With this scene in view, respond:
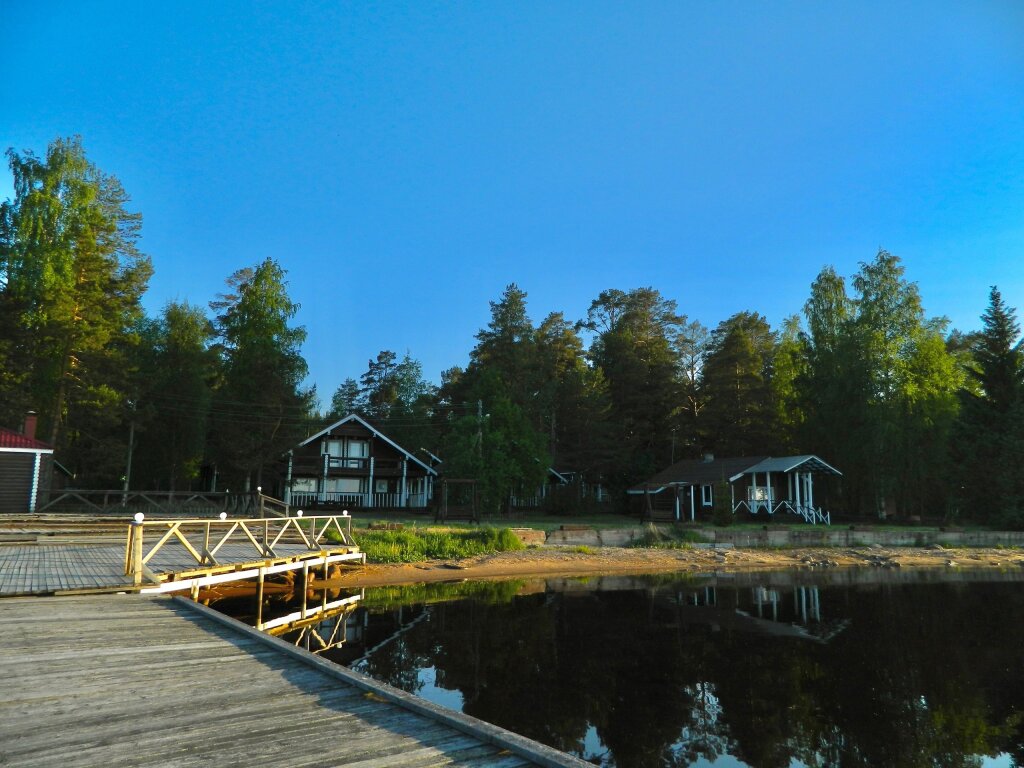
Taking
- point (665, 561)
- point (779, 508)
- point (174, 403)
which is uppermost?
point (174, 403)

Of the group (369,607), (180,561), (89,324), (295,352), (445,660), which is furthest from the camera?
(295,352)

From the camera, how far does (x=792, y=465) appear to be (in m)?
36.7

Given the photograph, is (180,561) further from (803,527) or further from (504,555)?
(803,527)

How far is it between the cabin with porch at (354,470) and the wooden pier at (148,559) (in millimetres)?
18621

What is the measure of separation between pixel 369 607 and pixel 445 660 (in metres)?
5.18

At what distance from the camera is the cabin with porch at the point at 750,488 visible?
123 feet

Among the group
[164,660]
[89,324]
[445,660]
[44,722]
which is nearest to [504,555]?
[445,660]

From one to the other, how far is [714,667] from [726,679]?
85 cm

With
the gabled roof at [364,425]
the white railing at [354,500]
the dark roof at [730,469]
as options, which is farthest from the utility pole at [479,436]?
the dark roof at [730,469]

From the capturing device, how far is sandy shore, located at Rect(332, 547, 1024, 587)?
2223 cm

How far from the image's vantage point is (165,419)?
40875 mm

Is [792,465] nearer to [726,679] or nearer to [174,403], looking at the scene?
[726,679]

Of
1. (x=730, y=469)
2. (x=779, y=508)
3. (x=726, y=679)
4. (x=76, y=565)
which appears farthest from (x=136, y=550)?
(x=779, y=508)

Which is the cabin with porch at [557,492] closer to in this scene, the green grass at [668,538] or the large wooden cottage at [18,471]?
the green grass at [668,538]
